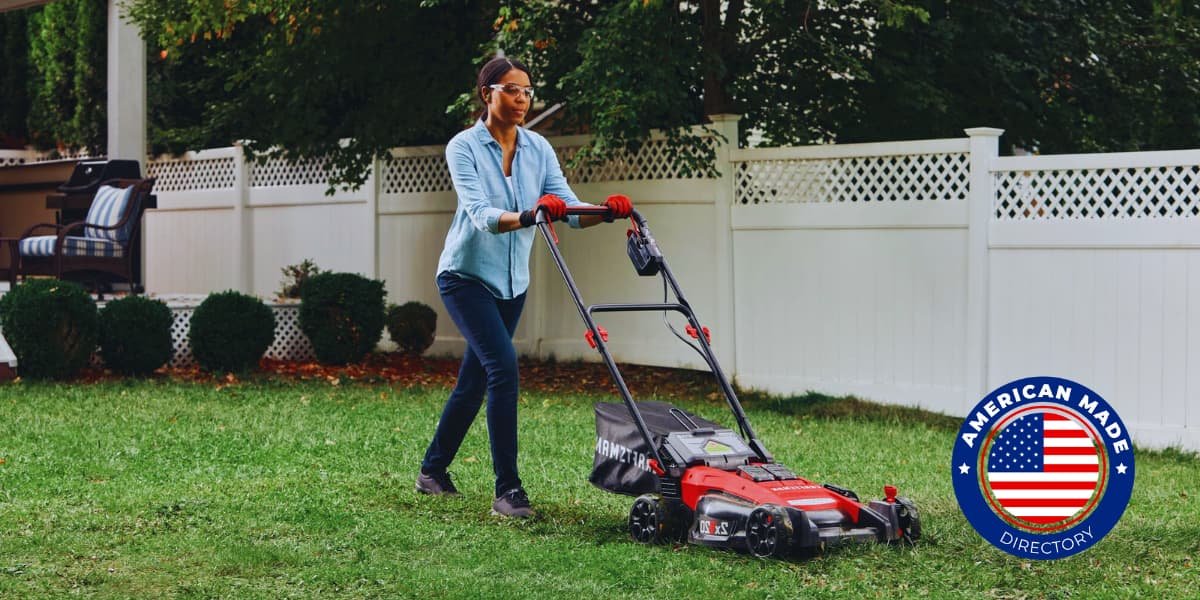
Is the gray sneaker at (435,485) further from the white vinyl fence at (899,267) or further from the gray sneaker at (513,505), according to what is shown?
the white vinyl fence at (899,267)

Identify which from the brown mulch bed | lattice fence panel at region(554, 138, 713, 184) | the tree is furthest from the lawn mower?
lattice fence panel at region(554, 138, 713, 184)

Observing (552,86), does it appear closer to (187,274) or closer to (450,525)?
(450,525)

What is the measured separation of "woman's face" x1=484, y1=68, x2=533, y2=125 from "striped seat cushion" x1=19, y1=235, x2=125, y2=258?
7.20m

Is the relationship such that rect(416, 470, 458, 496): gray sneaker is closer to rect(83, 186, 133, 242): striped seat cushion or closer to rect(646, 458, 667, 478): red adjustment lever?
rect(646, 458, 667, 478): red adjustment lever

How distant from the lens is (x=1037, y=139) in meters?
12.6

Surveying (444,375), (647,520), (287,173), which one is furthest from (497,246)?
(287,173)

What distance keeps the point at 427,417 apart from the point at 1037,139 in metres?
5.93

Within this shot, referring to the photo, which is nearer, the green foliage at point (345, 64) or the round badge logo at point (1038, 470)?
the round badge logo at point (1038, 470)

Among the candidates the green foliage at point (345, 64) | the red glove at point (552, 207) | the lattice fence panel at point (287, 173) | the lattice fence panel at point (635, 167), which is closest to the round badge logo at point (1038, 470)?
the red glove at point (552, 207)

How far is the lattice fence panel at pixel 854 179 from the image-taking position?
33.0 feet

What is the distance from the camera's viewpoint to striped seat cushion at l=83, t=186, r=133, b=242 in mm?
12672

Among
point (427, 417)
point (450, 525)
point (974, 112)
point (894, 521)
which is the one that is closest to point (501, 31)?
point (427, 417)

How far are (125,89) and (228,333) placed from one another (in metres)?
3.54

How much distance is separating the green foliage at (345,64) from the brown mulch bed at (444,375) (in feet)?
5.54
